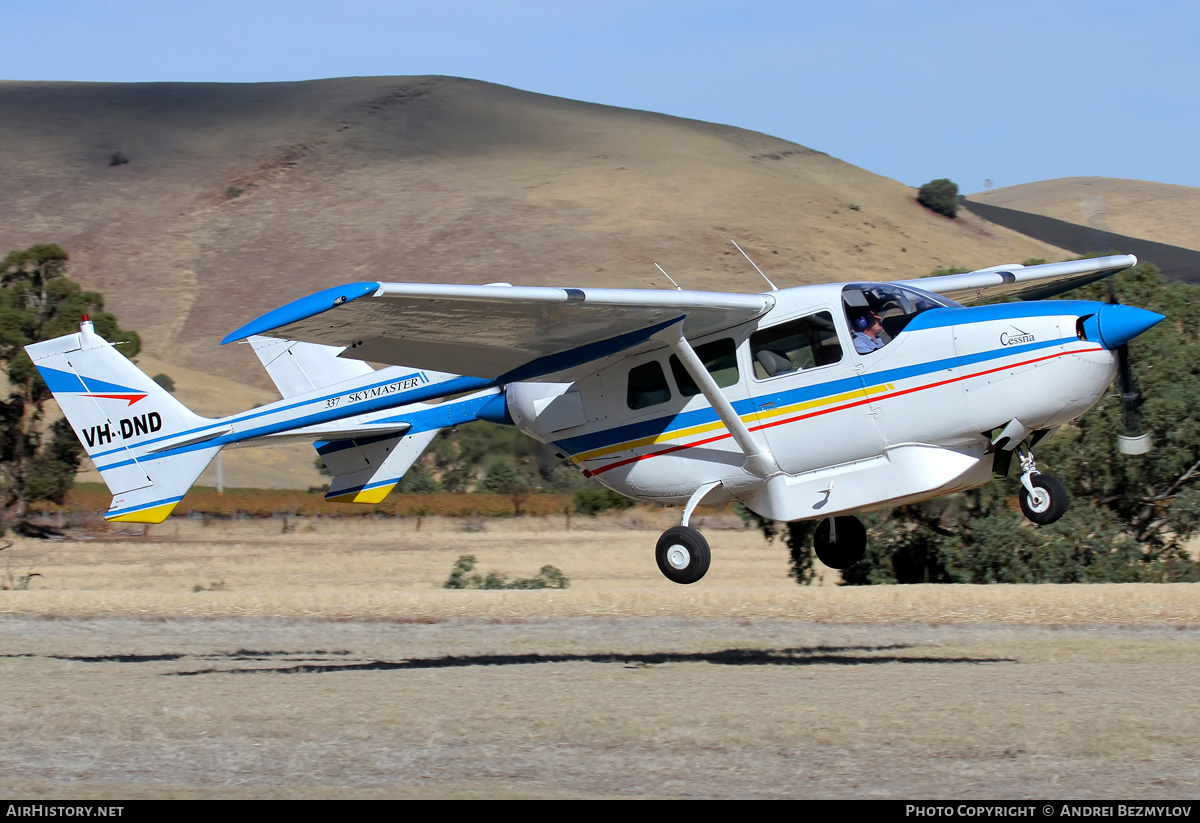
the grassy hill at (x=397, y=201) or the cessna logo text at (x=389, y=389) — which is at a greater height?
the grassy hill at (x=397, y=201)

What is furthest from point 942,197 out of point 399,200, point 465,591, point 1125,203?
point 465,591

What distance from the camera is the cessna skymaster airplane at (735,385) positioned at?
1219 cm

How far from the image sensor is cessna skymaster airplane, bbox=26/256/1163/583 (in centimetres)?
1219

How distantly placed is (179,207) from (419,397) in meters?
87.2

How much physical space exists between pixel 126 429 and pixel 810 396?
953cm

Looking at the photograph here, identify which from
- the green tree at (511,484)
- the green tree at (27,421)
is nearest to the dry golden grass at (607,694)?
the green tree at (27,421)

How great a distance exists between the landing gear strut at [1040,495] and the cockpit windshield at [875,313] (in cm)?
178

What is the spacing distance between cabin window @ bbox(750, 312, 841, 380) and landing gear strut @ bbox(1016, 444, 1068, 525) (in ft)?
7.31

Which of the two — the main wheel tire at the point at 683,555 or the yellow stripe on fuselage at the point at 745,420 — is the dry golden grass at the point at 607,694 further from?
the yellow stripe on fuselage at the point at 745,420

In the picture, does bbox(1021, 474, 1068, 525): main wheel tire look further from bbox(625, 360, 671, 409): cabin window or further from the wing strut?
bbox(625, 360, 671, 409): cabin window

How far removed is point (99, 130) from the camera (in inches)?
4446

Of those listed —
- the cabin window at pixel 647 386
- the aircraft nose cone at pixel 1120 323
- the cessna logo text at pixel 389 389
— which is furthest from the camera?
the cessna logo text at pixel 389 389

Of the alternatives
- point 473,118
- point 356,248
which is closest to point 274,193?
point 356,248

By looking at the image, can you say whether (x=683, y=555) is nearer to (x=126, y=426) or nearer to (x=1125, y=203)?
(x=126, y=426)
